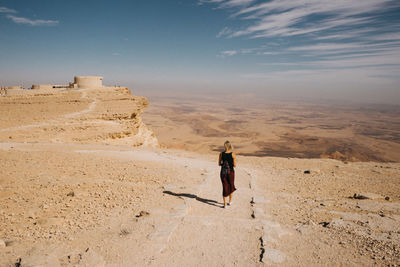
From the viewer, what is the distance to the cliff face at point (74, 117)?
14038 mm

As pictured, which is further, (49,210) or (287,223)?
(49,210)

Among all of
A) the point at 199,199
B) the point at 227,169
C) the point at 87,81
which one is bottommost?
the point at 199,199

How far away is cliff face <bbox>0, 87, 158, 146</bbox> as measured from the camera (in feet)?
46.1

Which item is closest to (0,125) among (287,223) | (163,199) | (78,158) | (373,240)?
(78,158)

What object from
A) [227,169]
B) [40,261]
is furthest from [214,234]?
[40,261]

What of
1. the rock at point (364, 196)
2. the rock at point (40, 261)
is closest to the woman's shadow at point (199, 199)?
the rock at point (40, 261)

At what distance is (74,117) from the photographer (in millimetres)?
15703

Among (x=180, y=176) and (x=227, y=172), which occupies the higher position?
(x=227, y=172)

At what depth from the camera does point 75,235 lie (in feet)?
13.3

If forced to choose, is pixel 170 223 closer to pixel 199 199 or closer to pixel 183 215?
pixel 183 215

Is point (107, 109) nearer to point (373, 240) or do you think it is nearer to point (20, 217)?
point (20, 217)

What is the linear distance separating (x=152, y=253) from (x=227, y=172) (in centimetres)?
245

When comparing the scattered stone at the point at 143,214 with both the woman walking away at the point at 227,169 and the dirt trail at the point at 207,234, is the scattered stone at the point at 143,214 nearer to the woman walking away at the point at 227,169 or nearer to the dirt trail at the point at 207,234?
the dirt trail at the point at 207,234

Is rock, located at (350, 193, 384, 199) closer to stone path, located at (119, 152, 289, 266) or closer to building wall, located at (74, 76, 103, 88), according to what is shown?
stone path, located at (119, 152, 289, 266)
